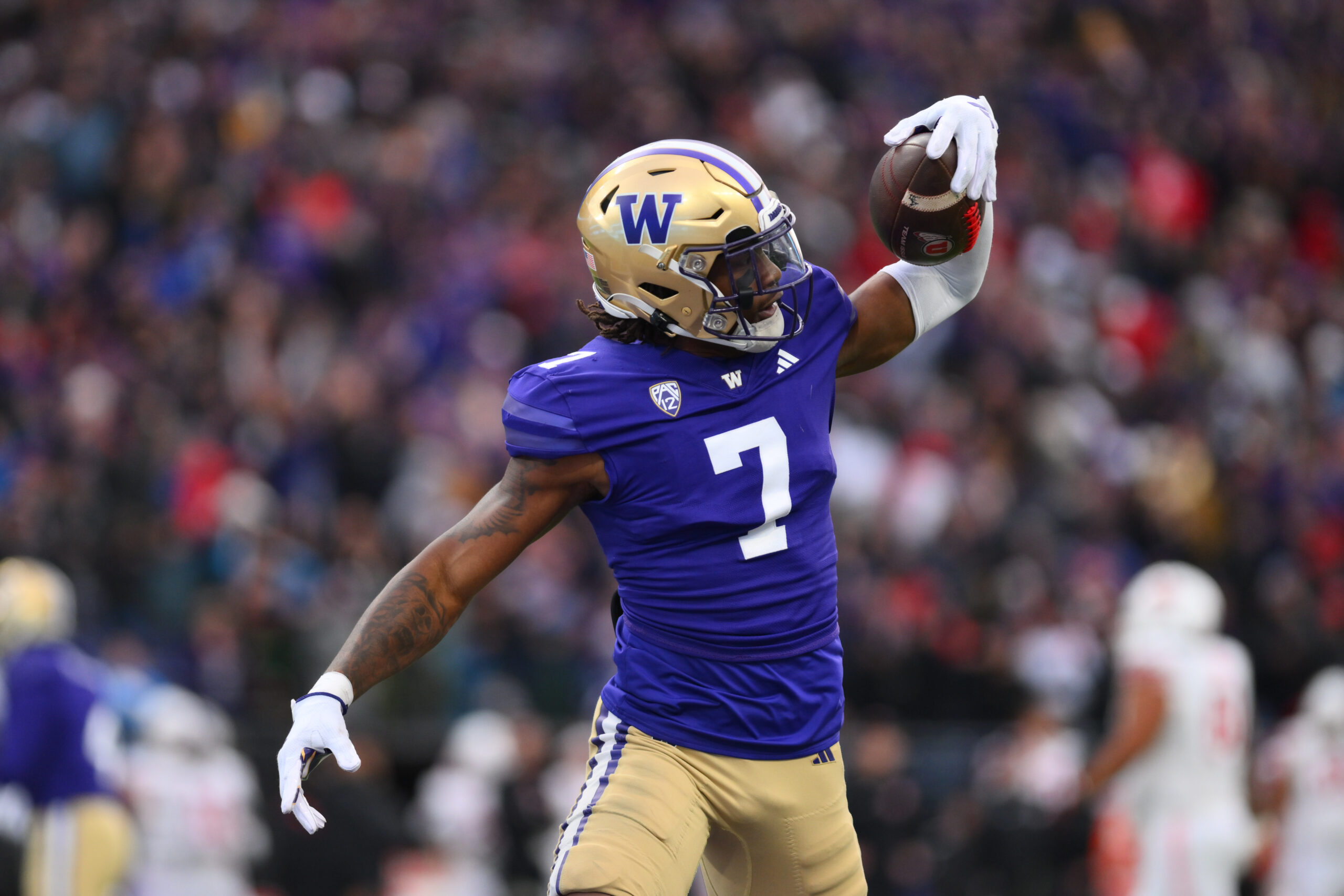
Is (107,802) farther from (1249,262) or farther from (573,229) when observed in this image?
(1249,262)

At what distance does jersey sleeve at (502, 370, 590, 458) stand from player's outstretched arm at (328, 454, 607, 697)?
3 centimetres

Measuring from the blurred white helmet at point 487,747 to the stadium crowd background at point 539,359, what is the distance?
0.02 meters

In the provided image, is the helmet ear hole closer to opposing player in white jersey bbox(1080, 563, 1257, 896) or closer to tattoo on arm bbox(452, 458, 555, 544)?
tattoo on arm bbox(452, 458, 555, 544)

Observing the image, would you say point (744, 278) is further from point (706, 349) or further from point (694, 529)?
point (694, 529)

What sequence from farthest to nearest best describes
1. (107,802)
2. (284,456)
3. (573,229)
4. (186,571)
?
(573,229) → (284,456) → (186,571) → (107,802)

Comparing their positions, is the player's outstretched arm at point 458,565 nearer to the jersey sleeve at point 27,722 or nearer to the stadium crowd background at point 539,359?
the jersey sleeve at point 27,722

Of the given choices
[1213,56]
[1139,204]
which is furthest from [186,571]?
[1213,56]

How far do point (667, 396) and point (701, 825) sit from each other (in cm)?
85

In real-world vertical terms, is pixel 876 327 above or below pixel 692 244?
below

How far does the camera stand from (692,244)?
134 inches

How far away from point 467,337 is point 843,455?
2.42 metres

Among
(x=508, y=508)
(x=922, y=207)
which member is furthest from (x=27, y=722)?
(x=922, y=207)

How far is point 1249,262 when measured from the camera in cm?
1299

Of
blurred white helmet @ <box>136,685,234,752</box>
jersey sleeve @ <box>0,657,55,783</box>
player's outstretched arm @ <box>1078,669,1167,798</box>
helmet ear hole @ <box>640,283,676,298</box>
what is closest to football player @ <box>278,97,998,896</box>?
helmet ear hole @ <box>640,283,676,298</box>
